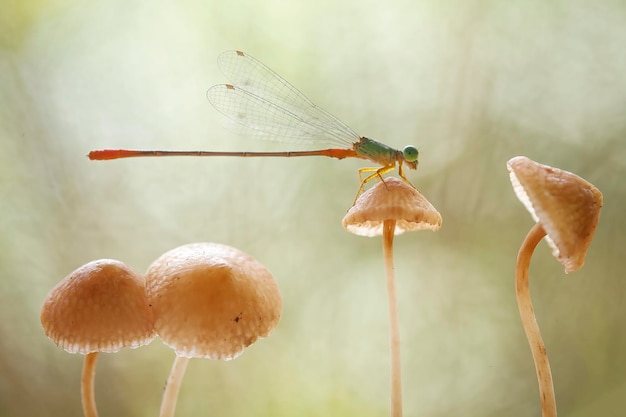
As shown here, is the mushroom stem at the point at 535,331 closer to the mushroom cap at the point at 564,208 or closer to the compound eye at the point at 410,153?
the mushroom cap at the point at 564,208

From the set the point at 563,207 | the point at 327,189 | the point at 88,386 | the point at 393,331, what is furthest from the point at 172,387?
the point at 563,207

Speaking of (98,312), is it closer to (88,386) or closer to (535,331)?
(88,386)

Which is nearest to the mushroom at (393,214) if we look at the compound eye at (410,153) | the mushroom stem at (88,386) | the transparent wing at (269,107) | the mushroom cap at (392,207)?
the mushroom cap at (392,207)

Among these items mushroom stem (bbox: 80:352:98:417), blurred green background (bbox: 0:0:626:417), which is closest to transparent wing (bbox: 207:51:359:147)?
blurred green background (bbox: 0:0:626:417)

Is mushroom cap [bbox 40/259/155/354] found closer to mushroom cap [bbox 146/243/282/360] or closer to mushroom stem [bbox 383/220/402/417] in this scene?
mushroom cap [bbox 146/243/282/360]

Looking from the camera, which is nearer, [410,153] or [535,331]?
[535,331]
